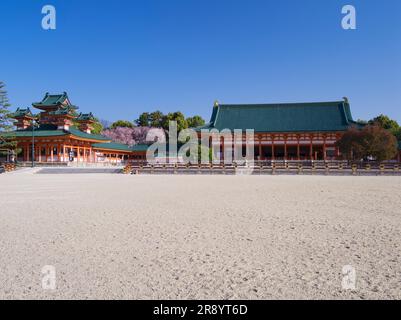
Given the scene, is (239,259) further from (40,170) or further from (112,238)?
(40,170)

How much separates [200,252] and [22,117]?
159 ft

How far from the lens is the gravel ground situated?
3.22 meters

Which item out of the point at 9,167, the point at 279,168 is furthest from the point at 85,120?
the point at 279,168

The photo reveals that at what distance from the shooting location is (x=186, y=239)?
5.20 metres

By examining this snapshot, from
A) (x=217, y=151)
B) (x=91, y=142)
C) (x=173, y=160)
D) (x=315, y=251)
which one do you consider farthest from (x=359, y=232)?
(x=91, y=142)

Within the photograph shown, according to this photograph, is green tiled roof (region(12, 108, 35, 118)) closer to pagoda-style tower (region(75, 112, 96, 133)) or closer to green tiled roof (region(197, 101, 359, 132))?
pagoda-style tower (region(75, 112, 96, 133))

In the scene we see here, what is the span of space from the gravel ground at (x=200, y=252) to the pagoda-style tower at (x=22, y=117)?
138 ft

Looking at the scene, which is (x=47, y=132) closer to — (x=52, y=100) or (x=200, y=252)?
(x=52, y=100)

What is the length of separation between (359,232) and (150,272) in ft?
14.7

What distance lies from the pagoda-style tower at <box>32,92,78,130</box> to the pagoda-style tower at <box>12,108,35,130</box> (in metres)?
1.67

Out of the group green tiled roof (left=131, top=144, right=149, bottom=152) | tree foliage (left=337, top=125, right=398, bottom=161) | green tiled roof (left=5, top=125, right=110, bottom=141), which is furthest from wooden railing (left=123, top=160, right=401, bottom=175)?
green tiled roof (left=131, top=144, right=149, bottom=152)

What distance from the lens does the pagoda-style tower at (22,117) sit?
4259 centimetres

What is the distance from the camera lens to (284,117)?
39.8 meters

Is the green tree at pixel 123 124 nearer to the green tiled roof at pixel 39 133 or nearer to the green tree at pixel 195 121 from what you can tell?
the green tree at pixel 195 121
